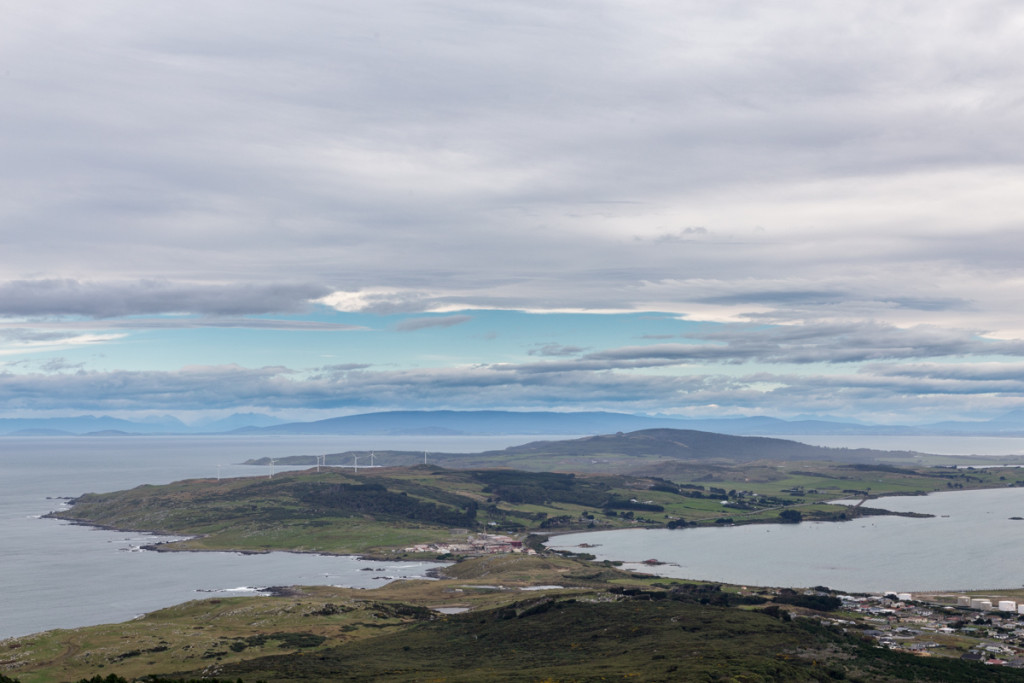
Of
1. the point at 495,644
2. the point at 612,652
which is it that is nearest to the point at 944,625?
the point at 612,652

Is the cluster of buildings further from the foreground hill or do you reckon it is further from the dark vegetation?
the dark vegetation

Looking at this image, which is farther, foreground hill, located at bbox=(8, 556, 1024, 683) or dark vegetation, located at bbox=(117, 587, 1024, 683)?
foreground hill, located at bbox=(8, 556, 1024, 683)

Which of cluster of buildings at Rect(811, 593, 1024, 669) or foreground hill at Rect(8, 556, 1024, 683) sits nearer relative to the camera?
foreground hill at Rect(8, 556, 1024, 683)

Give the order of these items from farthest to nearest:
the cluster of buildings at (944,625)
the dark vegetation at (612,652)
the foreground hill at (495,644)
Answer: the cluster of buildings at (944,625) < the foreground hill at (495,644) < the dark vegetation at (612,652)

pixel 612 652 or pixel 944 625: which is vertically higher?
pixel 612 652

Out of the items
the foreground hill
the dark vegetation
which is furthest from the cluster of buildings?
the dark vegetation

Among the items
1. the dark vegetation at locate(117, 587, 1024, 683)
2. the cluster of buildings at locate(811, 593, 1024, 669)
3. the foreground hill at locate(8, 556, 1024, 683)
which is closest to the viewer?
the dark vegetation at locate(117, 587, 1024, 683)

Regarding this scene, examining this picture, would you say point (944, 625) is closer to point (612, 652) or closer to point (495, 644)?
point (612, 652)

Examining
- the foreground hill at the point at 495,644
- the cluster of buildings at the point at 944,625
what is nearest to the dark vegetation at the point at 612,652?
the foreground hill at the point at 495,644

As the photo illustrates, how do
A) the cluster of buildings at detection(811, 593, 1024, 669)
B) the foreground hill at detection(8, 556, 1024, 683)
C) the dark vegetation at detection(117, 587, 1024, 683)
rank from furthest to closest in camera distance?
the cluster of buildings at detection(811, 593, 1024, 669) < the foreground hill at detection(8, 556, 1024, 683) < the dark vegetation at detection(117, 587, 1024, 683)

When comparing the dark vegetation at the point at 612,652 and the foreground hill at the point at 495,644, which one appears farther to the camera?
the foreground hill at the point at 495,644

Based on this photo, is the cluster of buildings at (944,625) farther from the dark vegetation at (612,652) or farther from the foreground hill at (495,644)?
the dark vegetation at (612,652)

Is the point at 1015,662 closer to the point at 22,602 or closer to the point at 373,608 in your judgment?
the point at 373,608

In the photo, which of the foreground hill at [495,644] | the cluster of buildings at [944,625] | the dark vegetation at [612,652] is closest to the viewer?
the dark vegetation at [612,652]
